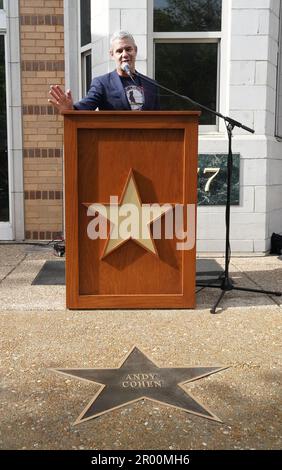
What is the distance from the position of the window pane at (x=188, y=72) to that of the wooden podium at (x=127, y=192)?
2607mm

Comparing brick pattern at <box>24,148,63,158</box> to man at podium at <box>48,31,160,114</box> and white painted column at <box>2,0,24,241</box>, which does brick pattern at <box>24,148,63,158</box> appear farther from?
man at podium at <box>48,31,160,114</box>

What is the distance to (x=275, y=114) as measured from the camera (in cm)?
684

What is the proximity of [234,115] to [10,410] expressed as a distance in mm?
4725

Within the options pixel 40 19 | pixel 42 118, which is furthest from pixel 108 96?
pixel 40 19

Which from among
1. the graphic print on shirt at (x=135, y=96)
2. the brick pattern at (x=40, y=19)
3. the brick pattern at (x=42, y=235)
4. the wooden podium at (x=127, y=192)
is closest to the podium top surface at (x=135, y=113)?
the wooden podium at (x=127, y=192)

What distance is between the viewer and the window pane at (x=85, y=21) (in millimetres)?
7129

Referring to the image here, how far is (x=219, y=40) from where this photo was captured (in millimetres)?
6387

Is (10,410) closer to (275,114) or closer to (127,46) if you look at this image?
(127,46)

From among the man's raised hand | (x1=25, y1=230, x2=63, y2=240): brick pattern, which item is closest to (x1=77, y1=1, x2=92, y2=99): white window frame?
(x1=25, y1=230, x2=63, y2=240): brick pattern

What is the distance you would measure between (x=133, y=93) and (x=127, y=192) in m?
0.88

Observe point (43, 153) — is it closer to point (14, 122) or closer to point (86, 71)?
point (14, 122)

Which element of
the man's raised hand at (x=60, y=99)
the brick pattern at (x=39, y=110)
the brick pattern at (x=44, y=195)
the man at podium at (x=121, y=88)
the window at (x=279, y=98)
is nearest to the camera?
the man's raised hand at (x=60, y=99)

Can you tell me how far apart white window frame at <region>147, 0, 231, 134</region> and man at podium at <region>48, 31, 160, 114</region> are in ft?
7.09

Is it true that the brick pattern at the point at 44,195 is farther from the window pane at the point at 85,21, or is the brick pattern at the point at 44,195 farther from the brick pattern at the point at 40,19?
the brick pattern at the point at 40,19
